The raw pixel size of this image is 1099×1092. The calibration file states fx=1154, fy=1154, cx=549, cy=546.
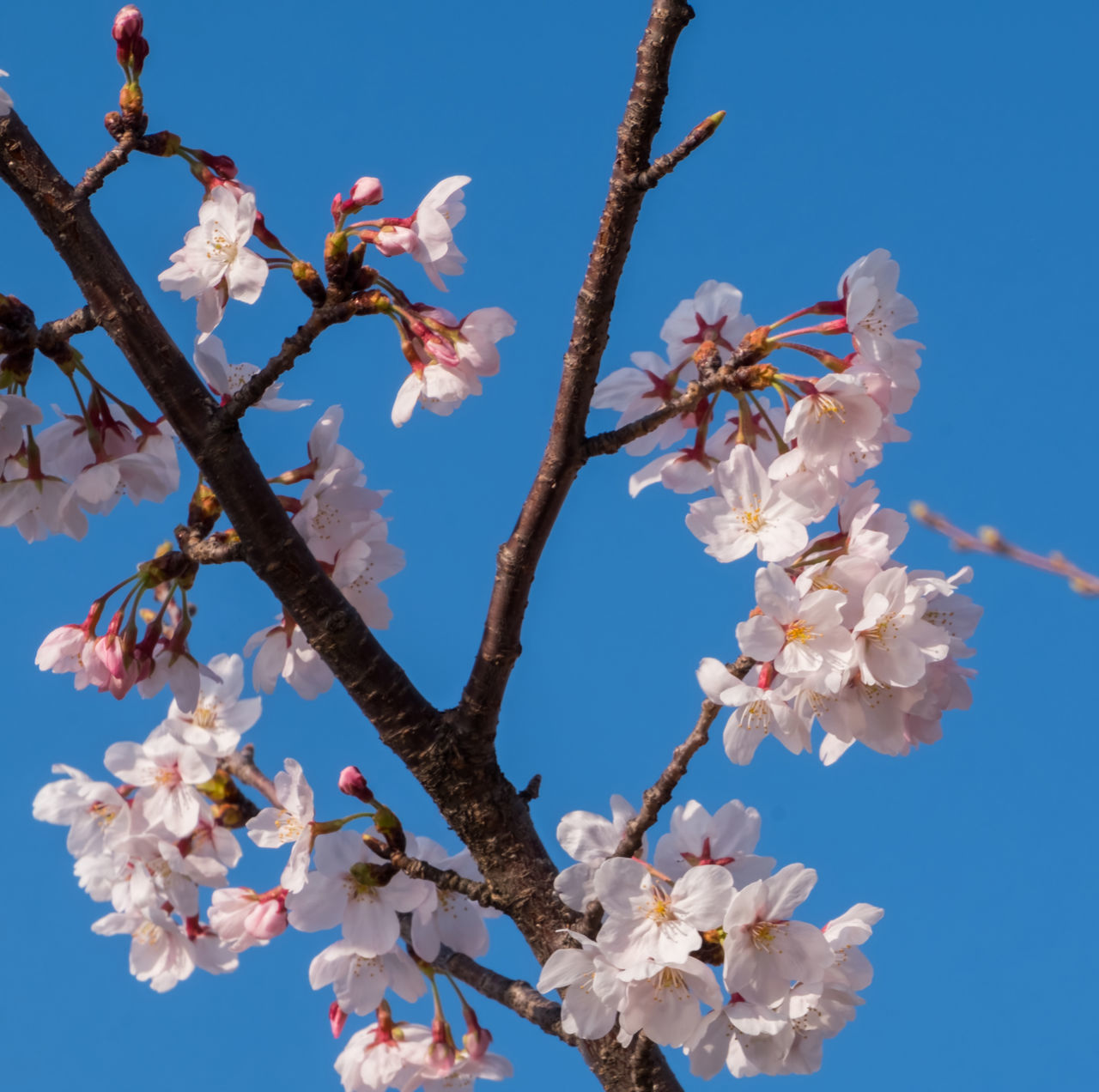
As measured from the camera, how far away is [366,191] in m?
2.22

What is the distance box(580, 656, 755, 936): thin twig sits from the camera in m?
2.01

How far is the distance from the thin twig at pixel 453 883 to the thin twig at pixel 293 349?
3.12 feet

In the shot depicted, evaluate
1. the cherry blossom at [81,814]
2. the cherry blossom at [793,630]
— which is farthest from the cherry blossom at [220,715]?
the cherry blossom at [793,630]

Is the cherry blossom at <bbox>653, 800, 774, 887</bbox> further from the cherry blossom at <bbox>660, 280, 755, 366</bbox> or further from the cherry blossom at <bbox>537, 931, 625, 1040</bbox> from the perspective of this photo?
the cherry blossom at <bbox>660, 280, 755, 366</bbox>

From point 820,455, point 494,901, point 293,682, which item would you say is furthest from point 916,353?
point 293,682

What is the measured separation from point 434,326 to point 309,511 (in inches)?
20.0

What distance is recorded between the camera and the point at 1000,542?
61.4 inches

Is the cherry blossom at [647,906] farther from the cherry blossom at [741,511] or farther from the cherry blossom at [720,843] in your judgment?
the cherry blossom at [741,511]

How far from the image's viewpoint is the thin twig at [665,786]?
2.01m

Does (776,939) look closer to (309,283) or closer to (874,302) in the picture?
(874,302)

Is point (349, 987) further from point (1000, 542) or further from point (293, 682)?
point (1000, 542)

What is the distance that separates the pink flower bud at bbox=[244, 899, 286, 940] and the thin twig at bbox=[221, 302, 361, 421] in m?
1.10

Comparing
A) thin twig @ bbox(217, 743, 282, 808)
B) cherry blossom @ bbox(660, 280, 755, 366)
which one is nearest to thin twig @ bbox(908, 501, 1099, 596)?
cherry blossom @ bbox(660, 280, 755, 366)

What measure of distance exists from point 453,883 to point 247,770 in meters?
1.19
